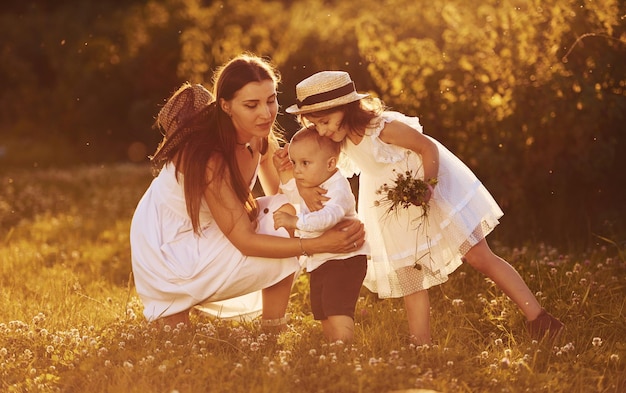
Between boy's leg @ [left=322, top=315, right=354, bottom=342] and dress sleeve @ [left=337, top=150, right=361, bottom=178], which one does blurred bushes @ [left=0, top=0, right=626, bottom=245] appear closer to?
dress sleeve @ [left=337, top=150, right=361, bottom=178]

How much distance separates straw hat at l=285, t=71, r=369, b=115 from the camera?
5.14m

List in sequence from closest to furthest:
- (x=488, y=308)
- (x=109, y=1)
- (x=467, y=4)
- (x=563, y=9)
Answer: (x=488, y=308) → (x=563, y=9) → (x=467, y=4) → (x=109, y=1)

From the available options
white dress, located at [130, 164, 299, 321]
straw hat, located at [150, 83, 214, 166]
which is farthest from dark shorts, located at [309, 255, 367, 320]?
straw hat, located at [150, 83, 214, 166]

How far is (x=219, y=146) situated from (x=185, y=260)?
0.76 meters

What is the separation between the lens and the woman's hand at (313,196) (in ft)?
17.1

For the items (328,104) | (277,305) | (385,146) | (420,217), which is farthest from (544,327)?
(328,104)

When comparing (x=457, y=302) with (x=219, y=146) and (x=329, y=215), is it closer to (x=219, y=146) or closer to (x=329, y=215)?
(x=329, y=215)

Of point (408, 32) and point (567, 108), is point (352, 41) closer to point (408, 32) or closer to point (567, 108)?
point (408, 32)

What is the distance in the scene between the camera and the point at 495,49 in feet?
28.0

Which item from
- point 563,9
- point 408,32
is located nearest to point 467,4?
point 408,32

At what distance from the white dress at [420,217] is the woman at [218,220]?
36 cm

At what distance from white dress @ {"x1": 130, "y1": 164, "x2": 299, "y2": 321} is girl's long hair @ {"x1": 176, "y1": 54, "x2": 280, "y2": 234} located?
146 millimetres

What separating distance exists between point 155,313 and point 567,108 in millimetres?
4124

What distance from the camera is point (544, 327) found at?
5.21 m
